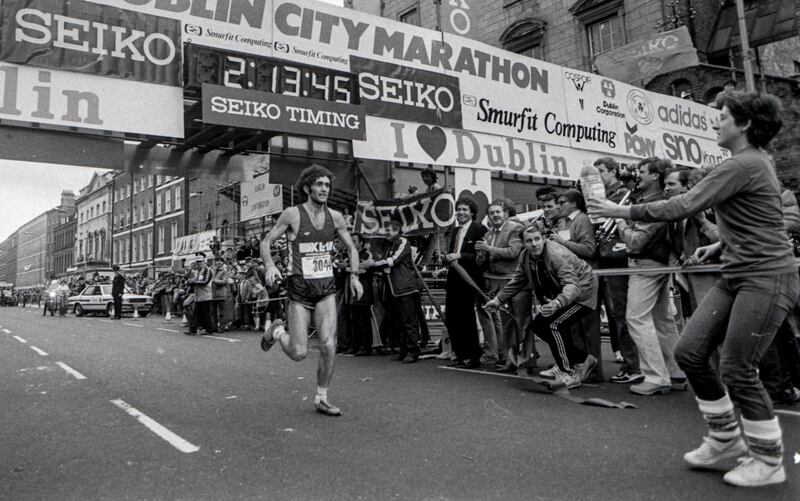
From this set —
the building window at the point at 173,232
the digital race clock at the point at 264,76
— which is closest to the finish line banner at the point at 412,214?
the digital race clock at the point at 264,76

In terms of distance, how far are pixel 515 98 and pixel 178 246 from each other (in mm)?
28633

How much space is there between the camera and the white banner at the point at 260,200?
15.3m

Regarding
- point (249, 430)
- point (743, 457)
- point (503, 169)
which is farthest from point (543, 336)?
point (503, 169)

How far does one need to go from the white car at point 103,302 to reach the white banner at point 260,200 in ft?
35.1

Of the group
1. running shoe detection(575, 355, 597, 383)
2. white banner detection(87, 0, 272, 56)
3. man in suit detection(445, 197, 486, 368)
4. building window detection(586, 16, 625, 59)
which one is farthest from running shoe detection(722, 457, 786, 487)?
building window detection(586, 16, 625, 59)

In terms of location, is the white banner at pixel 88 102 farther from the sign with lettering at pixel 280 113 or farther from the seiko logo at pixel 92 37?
the sign with lettering at pixel 280 113

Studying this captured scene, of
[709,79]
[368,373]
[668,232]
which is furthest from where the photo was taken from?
[709,79]

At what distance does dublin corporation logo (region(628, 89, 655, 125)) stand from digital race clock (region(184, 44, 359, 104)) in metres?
7.40

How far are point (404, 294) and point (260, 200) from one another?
31.7ft

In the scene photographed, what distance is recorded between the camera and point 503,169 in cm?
1100

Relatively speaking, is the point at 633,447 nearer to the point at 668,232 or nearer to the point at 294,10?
the point at 668,232

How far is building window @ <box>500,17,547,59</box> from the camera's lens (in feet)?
81.9

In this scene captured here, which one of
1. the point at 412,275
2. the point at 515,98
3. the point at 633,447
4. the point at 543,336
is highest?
the point at 515,98

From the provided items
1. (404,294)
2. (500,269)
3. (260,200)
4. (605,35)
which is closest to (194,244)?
(260,200)
